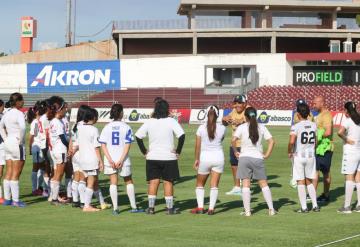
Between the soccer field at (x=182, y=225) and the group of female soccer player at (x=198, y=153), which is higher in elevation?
the group of female soccer player at (x=198, y=153)

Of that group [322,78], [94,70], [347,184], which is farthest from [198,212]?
[94,70]

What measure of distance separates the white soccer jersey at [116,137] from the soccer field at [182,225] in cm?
111

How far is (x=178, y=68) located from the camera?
6506 centimetres

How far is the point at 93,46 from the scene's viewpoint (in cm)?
7700

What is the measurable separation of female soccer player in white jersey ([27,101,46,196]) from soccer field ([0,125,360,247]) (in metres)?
0.34

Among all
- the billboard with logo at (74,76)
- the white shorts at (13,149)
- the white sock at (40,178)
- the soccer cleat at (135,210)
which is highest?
the billboard with logo at (74,76)

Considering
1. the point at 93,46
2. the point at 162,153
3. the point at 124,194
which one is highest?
the point at 93,46

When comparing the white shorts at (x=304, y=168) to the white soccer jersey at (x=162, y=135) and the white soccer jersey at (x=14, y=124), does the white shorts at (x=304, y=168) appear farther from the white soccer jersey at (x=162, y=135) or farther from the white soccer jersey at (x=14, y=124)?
the white soccer jersey at (x=14, y=124)

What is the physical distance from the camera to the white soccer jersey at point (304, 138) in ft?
42.8

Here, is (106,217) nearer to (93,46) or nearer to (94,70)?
(94,70)

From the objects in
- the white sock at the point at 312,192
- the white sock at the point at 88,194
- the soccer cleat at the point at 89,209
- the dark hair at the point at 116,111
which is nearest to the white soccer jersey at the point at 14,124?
the white sock at the point at 88,194

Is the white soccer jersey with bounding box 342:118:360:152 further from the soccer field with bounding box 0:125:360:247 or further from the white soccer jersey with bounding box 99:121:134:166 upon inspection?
the white soccer jersey with bounding box 99:121:134:166

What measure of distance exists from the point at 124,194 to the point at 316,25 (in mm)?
59612

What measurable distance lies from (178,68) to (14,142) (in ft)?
168
